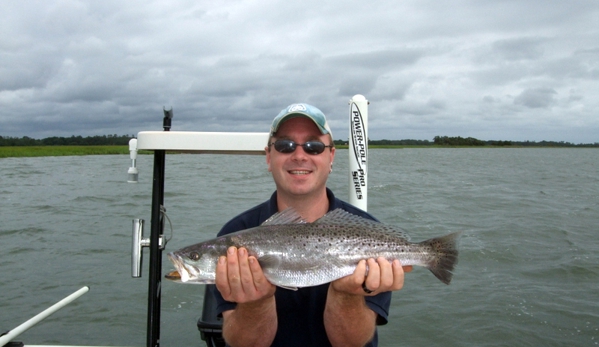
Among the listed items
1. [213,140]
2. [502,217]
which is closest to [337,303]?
[213,140]

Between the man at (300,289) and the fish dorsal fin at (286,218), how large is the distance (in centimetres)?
19

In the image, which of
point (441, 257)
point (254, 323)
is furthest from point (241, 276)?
point (441, 257)

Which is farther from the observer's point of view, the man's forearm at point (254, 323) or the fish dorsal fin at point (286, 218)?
the fish dorsal fin at point (286, 218)

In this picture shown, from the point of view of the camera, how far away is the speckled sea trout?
3414 mm

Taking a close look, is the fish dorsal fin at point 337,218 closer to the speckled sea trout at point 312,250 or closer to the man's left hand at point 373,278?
the speckled sea trout at point 312,250

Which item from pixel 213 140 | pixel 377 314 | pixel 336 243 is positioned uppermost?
pixel 213 140

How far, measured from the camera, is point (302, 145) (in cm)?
372

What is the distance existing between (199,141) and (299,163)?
3.14ft

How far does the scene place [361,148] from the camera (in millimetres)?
5633

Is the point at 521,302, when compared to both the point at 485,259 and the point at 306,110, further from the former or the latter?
the point at 306,110

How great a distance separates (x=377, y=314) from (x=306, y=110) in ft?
5.44

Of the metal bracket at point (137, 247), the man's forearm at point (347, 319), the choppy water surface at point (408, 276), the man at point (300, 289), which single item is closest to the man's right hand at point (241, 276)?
the man at point (300, 289)

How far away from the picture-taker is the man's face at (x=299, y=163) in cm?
368

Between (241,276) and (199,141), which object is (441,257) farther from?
(199,141)
